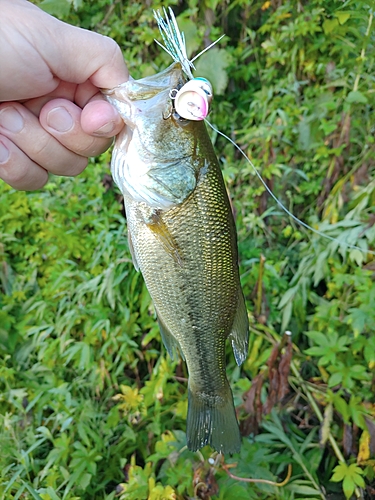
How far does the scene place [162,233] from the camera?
3.97ft

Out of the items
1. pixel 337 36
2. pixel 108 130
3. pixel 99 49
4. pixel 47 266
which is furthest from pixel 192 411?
pixel 337 36

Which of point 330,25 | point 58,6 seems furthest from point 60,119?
point 58,6

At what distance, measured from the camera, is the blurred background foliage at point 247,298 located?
73.2 inches

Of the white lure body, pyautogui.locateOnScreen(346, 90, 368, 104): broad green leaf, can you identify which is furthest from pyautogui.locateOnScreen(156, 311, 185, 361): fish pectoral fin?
pyautogui.locateOnScreen(346, 90, 368, 104): broad green leaf

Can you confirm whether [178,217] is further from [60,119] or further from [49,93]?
[49,93]

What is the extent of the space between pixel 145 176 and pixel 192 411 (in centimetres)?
90

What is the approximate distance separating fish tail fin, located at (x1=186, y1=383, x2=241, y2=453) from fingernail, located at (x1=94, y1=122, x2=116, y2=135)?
3.21 feet

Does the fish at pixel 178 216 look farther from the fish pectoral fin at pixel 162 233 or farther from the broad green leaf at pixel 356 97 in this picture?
the broad green leaf at pixel 356 97

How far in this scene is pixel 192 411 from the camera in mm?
1468

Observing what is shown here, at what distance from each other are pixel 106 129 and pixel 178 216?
34 centimetres

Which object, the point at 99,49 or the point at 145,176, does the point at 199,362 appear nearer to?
the point at 145,176

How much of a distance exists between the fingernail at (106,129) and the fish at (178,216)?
0.05 metres

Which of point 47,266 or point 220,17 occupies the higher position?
point 220,17

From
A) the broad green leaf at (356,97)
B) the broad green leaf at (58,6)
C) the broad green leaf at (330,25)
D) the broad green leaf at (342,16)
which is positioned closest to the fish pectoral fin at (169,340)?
the broad green leaf at (356,97)
